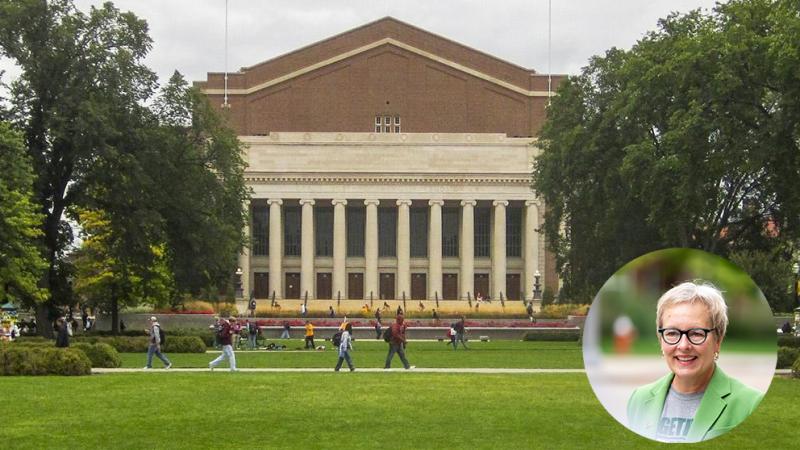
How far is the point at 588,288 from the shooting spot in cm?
6625

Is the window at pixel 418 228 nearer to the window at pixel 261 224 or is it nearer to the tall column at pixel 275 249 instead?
the tall column at pixel 275 249

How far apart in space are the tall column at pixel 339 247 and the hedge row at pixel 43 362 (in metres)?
78.0

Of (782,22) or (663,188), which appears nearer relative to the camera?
(782,22)

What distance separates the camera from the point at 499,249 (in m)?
110

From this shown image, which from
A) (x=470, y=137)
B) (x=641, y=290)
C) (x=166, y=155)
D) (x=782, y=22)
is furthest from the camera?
(x=470, y=137)

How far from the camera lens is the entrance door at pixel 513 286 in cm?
11182

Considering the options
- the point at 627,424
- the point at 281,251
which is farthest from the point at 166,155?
the point at 281,251

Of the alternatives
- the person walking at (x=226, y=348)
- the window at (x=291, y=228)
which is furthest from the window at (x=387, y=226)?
the person walking at (x=226, y=348)

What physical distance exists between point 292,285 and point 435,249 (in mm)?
12841

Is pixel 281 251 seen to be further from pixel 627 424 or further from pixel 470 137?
pixel 627 424

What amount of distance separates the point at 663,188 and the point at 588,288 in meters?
19.1

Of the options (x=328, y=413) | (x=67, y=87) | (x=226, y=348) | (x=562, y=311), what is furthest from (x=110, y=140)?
(x=562, y=311)

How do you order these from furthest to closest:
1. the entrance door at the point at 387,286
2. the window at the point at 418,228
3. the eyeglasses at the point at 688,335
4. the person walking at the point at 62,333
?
the window at the point at 418,228
the entrance door at the point at 387,286
the person walking at the point at 62,333
the eyeglasses at the point at 688,335

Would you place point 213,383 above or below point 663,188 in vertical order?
below
